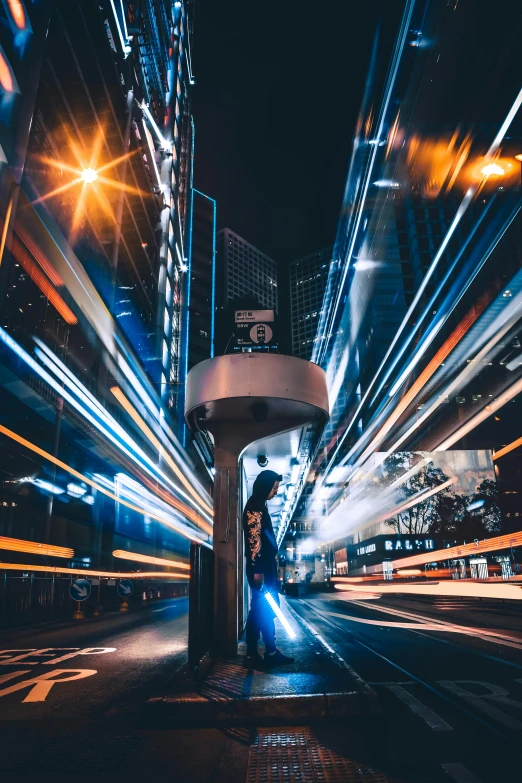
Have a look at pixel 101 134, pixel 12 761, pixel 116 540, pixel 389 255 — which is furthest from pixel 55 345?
pixel 389 255

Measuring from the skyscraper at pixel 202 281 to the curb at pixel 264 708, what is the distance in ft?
337

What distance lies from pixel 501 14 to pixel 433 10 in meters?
11.6

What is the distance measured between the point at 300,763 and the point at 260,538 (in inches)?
109

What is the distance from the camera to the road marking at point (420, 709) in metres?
3.59

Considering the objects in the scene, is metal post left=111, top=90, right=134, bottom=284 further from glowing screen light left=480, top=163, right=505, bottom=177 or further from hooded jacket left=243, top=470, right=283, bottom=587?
hooded jacket left=243, top=470, right=283, bottom=587

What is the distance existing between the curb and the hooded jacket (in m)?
1.62

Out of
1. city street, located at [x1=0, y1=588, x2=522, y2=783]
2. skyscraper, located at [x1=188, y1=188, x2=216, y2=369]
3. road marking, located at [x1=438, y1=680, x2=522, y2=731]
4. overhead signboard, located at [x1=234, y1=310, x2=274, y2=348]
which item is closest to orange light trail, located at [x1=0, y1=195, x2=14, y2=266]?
overhead signboard, located at [x1=234, y1=310, x2=274, y2=348]

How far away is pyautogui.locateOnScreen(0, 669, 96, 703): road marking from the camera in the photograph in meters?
4.95

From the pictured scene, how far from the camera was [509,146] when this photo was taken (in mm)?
16109

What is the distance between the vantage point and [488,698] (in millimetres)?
4309

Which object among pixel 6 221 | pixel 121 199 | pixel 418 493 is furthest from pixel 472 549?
pixel 121 199

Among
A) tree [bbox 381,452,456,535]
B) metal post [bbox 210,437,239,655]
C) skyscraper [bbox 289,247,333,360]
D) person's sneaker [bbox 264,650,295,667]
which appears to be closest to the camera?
person's sneaker [bbox 264,650,295,667]

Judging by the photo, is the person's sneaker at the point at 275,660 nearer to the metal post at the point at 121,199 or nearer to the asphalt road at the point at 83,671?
the asphalt road at the point at 83,671

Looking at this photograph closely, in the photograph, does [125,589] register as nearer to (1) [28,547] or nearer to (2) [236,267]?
(1) [28,547]
